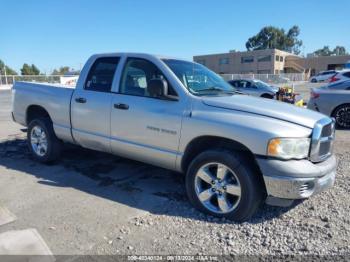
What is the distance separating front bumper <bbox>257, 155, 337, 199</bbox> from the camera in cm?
329

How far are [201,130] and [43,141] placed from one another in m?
3.27

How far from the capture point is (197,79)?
4.45m

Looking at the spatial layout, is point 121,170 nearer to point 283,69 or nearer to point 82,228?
point 82,228

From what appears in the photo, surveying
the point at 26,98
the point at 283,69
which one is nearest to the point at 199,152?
the point at 26,98

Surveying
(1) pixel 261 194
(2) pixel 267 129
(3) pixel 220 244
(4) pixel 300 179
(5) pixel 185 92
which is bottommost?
(3) pixel 220 244

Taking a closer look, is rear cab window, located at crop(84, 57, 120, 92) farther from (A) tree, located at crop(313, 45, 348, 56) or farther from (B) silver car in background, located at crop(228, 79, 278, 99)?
(A) tree, located at crop(313, 45, 348, 56)

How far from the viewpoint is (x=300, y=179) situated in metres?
3.29

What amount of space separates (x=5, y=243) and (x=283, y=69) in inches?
2922


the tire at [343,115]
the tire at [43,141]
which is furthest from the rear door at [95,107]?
the tire at [343,115]

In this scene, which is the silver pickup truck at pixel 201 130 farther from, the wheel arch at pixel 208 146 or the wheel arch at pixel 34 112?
the wheel arch at pixel 34 112

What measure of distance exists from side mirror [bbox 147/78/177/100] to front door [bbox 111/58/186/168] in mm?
76

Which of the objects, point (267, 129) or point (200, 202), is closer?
point (267, 129)

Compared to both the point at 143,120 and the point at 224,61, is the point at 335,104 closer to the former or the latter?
the point at 143,120

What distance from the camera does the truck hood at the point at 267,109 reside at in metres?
3.51
